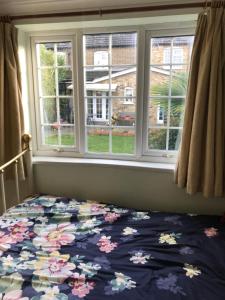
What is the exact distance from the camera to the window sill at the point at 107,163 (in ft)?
7.07

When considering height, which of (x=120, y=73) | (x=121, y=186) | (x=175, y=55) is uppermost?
(x=175, y=55)

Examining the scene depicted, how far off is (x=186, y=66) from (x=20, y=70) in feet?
4.30

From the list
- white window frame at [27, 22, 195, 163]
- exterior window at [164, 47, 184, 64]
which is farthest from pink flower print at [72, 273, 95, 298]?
exterior window at [164, 47, 184, 64]

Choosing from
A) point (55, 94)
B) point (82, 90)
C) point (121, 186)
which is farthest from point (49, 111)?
point (121, 186)

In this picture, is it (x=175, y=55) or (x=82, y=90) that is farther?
(x=82, y=90)

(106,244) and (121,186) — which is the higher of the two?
(121,186)

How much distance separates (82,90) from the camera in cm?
236

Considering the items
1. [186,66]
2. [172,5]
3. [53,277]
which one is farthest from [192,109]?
[53,277]

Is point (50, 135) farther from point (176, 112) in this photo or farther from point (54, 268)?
point (54, 268)

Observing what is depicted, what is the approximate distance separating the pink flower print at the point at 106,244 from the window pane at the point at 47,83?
1369 mm

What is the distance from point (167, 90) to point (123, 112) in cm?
40

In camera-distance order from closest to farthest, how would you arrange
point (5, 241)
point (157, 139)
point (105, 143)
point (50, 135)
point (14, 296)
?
1. point (14, 296)
2. point (5, 241)
3. point (157, 139)
4. point (105, 143)
5. point (50, 135)

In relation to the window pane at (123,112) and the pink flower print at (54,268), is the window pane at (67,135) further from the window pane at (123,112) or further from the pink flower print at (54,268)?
the pink flower print at (54,268)

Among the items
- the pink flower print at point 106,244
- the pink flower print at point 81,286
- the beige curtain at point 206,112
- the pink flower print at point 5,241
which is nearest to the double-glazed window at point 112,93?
the beige curtain at point 206,112
